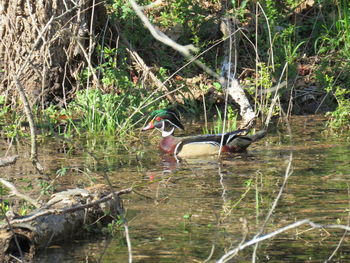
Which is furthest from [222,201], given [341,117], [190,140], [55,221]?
[341,117]

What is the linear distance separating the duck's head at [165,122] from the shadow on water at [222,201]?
0.41 meters

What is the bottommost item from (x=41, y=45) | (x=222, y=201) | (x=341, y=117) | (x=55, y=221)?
(x=222, y=201)

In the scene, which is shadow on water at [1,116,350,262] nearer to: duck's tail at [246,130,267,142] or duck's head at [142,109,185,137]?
duck's tail at [246,130,267,142]

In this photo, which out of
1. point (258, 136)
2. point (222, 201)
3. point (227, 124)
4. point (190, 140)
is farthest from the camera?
point (227, 124)

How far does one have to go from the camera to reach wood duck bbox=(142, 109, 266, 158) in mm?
8977

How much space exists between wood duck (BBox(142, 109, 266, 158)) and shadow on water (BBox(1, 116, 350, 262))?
0.16 m

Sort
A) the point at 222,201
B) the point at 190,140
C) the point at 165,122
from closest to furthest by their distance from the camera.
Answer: the point at 222,201 < the point at 190,140 < the point at 165,122

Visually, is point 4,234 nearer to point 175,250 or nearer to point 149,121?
point 175,250

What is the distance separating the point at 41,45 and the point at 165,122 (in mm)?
2082

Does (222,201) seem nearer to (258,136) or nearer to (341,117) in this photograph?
(258,136)

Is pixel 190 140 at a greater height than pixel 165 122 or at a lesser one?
lesser

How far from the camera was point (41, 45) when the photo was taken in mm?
10500

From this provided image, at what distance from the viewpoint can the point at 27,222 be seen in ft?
16.4

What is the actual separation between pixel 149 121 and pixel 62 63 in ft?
5.21
